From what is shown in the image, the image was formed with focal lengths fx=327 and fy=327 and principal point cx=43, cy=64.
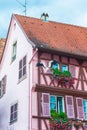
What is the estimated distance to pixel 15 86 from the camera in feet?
68.8

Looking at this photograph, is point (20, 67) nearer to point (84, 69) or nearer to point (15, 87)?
point (15, 87)

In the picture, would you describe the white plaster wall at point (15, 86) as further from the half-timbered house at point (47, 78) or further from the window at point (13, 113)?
the window at point (13, 113)

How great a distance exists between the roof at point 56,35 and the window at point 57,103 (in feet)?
9.40

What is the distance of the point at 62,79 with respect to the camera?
19078mm

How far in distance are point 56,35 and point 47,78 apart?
15.8ft

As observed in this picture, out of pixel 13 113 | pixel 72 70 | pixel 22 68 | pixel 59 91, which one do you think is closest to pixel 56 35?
pixel 72 70

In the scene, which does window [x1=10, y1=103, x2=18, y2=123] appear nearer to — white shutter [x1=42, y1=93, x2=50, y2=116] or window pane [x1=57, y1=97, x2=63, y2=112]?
white shutter [x1=42, y1=93, x2=50, y2=116]

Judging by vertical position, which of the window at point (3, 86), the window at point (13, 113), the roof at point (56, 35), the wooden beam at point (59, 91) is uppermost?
the roof at point (56, 35)

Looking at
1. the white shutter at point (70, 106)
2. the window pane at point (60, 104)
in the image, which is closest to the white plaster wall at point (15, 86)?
the window pane at point (60, 104)

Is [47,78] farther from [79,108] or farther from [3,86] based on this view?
[3,86]

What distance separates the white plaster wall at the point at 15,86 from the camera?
742 inches

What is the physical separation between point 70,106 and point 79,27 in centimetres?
902

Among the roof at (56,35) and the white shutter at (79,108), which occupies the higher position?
the roof at (56,35)

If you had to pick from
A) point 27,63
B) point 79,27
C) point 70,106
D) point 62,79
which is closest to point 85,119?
point 70,106
